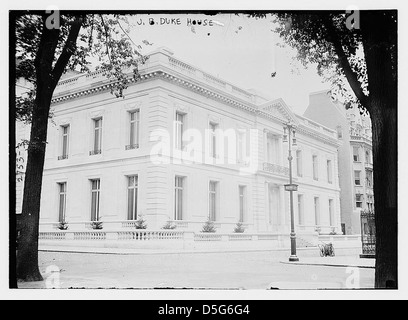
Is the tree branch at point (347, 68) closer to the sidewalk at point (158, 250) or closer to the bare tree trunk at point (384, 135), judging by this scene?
the bare tree trunk at point (384, 135)

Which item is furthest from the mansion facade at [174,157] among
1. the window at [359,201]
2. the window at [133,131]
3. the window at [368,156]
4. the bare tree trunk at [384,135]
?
the bare tree trunk at [384,135]

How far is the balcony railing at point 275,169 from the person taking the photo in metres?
5.38

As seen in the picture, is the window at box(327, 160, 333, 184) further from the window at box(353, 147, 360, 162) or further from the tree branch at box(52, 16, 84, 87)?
the tree branch at box(52, 16, 84, 87)

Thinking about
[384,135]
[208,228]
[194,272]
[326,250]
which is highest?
[384,135]

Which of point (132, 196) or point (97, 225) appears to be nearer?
point (132, 196)

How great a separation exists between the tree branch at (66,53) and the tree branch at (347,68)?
2.52 m

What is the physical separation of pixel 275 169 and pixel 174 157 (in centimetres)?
113

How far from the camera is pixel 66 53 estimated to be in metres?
5.34

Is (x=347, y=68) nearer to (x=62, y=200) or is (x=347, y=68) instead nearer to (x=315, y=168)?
(x=315, y=168)

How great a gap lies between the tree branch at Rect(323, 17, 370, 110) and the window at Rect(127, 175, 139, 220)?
2402mm

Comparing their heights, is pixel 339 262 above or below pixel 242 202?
below

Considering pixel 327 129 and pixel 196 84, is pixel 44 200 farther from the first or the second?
pixel 327 129

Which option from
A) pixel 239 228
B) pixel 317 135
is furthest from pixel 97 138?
pixel 317 135

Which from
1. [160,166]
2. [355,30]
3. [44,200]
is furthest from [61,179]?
[355,30]
